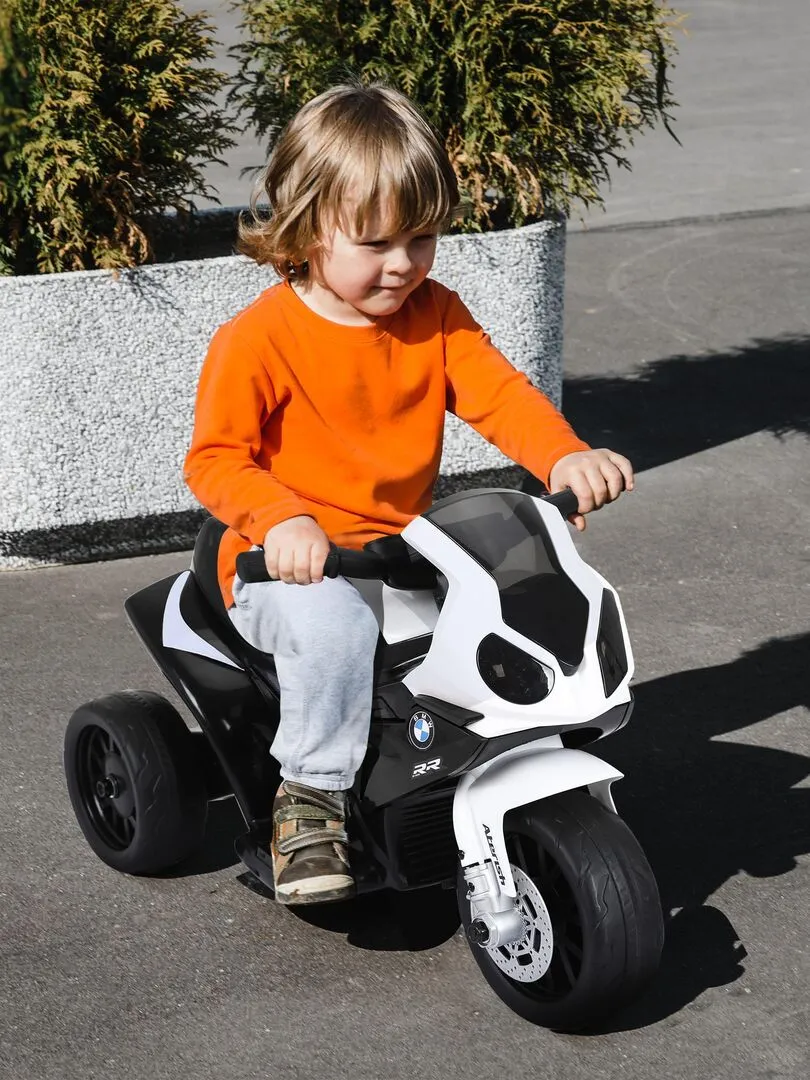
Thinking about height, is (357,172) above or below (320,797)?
above

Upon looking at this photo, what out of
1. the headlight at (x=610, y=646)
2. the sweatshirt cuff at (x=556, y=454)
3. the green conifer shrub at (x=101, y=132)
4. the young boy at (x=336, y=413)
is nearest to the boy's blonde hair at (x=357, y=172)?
the young boy at (x=336, y=413)

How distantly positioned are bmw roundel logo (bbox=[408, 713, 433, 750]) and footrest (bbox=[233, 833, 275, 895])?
1.70ft

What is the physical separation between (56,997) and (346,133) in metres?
1.87

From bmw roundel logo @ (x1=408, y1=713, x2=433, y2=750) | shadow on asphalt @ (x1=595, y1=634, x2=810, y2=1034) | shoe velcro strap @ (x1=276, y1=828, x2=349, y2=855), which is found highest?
bmw roundel logo @ (x1=408, y1=713, x2=433, y2=750)

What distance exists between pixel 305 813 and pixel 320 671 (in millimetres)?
330

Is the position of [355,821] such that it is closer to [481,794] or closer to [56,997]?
[481,794]

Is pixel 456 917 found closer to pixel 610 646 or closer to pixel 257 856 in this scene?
pixel 257 856

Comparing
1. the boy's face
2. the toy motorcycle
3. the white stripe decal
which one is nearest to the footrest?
the toy motorcycle

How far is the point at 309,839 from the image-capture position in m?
3.12

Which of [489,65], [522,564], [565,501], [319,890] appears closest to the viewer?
[522,564]

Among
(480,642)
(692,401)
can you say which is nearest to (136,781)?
(480,642)

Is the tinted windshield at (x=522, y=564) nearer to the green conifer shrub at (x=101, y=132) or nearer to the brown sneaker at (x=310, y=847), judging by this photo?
the brown sneaker at (x=310, y=847)

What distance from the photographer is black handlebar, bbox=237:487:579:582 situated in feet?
9.02

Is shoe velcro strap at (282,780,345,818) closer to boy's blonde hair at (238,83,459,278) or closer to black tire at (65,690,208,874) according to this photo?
black tire at (65,690,208,874)
